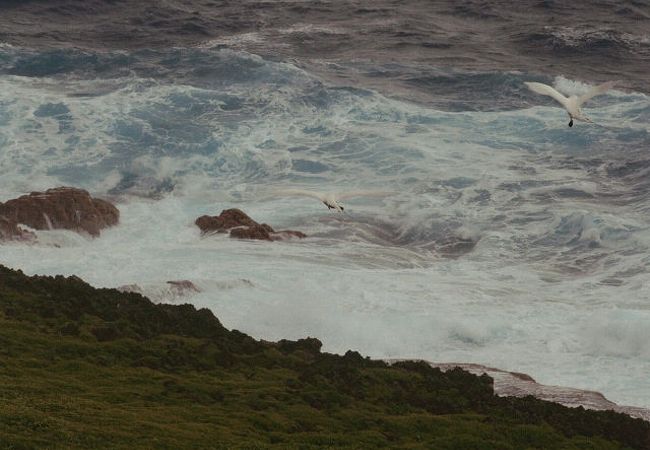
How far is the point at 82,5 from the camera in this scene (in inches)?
2464

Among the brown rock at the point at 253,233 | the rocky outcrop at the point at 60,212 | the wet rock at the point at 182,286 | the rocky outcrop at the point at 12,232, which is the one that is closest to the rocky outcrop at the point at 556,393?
the wet rock at the point at 182,286

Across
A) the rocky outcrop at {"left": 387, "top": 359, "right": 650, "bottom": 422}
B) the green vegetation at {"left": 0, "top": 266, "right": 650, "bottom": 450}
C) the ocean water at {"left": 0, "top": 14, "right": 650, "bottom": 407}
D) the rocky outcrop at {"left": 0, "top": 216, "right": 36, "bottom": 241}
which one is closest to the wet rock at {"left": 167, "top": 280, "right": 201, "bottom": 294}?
the ocean water at {"left": 0, "top": 14, "right": 650, "bottom": 407}

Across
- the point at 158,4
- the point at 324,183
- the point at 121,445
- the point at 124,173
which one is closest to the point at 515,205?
the point at 324,183

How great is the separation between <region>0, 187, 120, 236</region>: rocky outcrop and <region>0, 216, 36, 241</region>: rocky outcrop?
219 millimetres

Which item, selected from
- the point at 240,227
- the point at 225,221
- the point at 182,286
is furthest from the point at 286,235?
the point at 182,286

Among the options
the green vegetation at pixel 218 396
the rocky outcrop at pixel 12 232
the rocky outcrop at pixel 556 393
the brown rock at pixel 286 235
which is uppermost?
the brown rock at pixel 286 235

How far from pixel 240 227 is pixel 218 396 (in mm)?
14723

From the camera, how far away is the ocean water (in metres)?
21.2

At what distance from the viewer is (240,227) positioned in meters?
28.5

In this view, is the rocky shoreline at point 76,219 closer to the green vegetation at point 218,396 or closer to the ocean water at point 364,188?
the ocean water at point 364,188

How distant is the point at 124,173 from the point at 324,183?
6.62 m

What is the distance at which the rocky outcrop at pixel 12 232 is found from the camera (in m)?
26.4

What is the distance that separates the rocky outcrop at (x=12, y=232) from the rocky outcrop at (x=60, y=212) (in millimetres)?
219

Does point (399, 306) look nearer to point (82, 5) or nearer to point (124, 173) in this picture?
point (124, 173)
